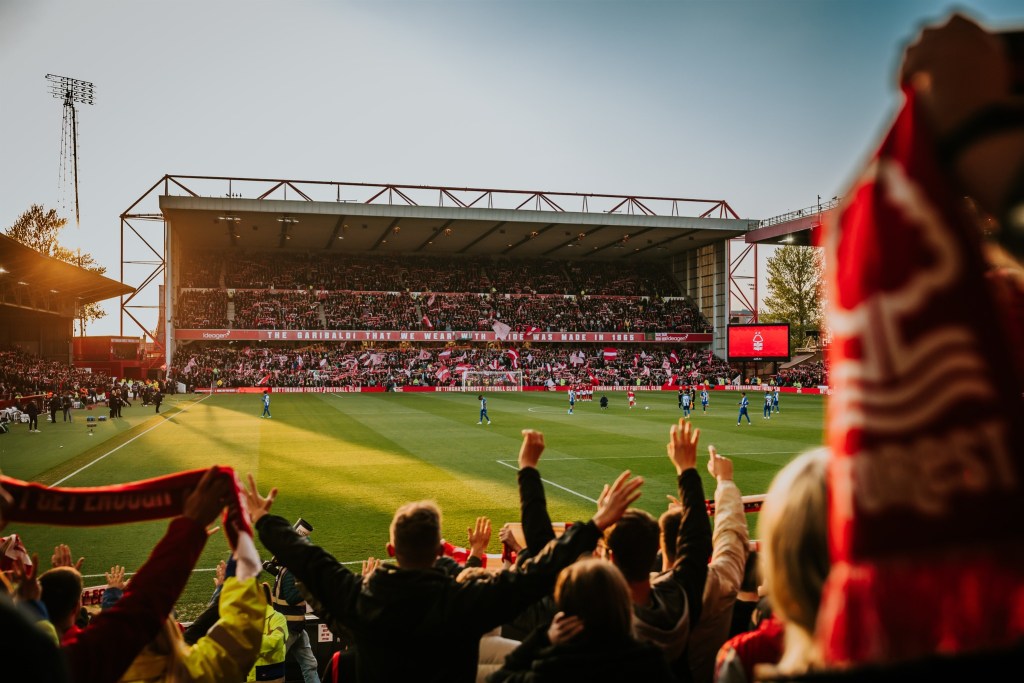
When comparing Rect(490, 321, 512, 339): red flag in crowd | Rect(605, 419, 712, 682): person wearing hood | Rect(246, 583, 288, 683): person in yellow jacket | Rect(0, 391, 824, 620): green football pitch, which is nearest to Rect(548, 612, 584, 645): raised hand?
Rect(605, 419, 712, 682): person wearing hood

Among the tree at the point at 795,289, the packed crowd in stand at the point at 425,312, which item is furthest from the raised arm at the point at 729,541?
the tree at the point at 795,289

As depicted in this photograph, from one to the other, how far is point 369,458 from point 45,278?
34.5 meters

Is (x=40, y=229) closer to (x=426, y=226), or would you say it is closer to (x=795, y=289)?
(x=426, y=226)

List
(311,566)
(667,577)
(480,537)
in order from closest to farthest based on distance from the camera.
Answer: (311,566), (667,577), (480,537)

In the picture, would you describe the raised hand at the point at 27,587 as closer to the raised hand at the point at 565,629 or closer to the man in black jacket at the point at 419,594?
the man in black jacket at the point at 419,594

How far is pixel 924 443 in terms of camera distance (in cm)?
92

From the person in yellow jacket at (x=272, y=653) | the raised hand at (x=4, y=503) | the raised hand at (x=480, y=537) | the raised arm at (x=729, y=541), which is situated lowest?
the person in yellow jacket at (x=272, y=653)

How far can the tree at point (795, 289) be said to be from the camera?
8125 cm

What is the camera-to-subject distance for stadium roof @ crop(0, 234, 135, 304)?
113 ft

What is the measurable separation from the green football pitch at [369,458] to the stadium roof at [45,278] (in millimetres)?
8937

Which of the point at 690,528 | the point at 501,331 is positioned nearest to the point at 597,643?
the point at 690,528

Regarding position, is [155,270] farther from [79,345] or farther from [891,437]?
[891,437]

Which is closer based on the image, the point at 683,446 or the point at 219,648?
the point at 219,648

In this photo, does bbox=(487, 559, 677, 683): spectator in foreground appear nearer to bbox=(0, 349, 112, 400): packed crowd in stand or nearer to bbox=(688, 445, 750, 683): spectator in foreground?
bbox=(688, 445, 750, 683): spectator in foreground
